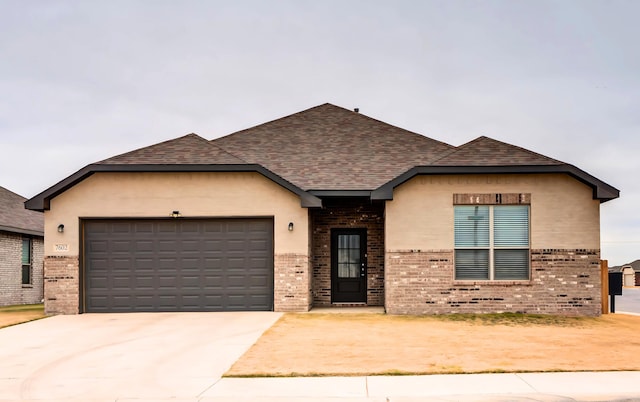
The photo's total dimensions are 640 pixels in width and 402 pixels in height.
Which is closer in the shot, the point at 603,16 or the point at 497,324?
the point at 497,324

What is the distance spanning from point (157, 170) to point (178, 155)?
913 millimetres

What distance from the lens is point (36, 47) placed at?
22.7 metres

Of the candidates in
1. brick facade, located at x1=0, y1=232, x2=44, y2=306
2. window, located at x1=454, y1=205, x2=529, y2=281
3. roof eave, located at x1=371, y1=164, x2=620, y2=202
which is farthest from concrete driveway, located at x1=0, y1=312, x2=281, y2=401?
brick facade, located at x1=0, y1=232, x2=44, y2=306

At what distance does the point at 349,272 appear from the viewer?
68.1ft

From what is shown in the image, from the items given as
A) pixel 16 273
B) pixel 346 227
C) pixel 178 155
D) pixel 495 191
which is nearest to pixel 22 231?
pixel 16 273

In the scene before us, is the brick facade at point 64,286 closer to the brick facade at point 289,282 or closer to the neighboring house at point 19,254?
the brick facade at point 289,282

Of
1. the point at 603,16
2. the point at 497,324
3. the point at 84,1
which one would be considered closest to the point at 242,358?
the point at 497,324

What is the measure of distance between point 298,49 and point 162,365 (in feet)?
54.7

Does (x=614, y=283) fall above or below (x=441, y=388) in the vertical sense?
above

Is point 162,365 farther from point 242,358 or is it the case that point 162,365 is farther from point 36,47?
point 36,47

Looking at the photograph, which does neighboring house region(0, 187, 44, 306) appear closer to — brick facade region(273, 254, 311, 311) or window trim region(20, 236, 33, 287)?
window trim region(20, 236, 33, 287)

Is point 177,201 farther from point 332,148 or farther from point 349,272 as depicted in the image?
point 332,148

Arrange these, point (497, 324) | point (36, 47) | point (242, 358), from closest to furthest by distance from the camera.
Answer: point (242, 358) → point (497, 324) → point (36, 47)

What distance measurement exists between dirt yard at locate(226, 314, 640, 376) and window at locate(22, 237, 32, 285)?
1531cm
